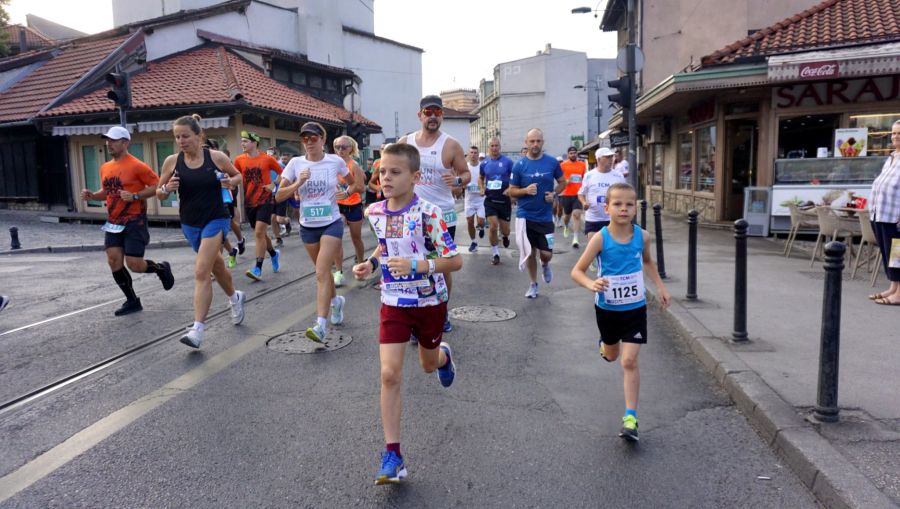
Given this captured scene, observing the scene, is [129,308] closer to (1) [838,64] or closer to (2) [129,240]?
(2) [129,240]

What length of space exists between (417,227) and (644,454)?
180 cm

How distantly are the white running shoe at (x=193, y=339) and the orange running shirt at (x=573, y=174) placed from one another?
9.60m

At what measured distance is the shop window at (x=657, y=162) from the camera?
2369 cm

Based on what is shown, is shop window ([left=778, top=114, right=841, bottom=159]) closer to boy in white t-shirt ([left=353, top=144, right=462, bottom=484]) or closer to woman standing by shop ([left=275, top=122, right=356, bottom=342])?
woman standing by shop ([left=275, top=122, right=356, bottom=342])

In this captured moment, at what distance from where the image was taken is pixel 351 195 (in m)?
6.95

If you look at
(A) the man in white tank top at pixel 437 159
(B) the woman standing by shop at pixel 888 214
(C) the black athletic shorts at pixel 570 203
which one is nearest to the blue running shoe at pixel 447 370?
(A) the man in white tank top at pixel 437 159

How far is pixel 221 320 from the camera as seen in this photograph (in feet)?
21.9

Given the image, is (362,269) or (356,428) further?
(356,428)

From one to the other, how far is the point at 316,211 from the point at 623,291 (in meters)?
3.34

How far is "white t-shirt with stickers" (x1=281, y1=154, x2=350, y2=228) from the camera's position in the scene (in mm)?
6125

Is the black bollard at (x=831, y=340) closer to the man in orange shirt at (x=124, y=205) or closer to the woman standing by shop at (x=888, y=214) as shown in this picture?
the woman standing by shop at (x=888, y=214)

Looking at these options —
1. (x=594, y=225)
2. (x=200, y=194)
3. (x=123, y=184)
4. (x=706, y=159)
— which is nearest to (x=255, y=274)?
(x=123, y=184)

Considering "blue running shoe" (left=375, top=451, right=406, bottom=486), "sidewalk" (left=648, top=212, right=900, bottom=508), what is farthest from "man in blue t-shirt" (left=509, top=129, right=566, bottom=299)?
"blue running shoe" (left=375, top=451, right=406, bottom=486)

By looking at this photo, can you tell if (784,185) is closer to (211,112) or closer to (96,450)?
(96,450)
